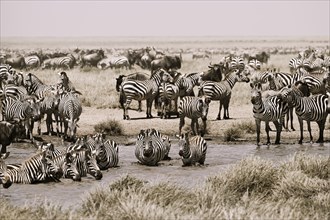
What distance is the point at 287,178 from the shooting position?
11539 mm

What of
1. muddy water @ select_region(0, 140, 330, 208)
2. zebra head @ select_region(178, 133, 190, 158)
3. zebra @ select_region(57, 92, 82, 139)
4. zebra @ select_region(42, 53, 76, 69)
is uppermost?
zebra @ select_region(42, 53, 76, 69)

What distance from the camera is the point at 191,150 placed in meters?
15.0

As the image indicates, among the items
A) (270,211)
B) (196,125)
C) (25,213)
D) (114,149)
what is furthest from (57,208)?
(196,125)

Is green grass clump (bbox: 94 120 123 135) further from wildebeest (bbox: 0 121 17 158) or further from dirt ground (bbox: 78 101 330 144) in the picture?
wildebeest (bbox: 0 121 17 158)

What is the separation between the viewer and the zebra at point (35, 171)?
12.8 m

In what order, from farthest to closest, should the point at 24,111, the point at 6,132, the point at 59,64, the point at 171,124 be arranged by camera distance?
the point at 59,64 → the point at 171,124 → the point at 24,111 → the point at 6,132

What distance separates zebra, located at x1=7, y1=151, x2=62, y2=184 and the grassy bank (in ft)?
5.21

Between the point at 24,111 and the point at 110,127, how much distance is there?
9.08 feet

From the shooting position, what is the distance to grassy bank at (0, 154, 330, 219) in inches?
359

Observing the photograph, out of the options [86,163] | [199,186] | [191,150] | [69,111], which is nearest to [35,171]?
[86,163]

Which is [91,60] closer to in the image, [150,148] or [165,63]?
[165,63]

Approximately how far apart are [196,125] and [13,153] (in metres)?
4.84

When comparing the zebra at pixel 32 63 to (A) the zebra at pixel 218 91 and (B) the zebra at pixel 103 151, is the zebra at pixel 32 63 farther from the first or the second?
(B) the zebra at pixel 103 151

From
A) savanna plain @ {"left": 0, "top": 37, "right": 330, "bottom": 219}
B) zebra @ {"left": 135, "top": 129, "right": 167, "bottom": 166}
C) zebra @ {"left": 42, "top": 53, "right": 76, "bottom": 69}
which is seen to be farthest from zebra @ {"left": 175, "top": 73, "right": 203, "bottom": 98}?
zebra @ {"left": 42, "top": 53, "right": 76, "bottom": 69}
